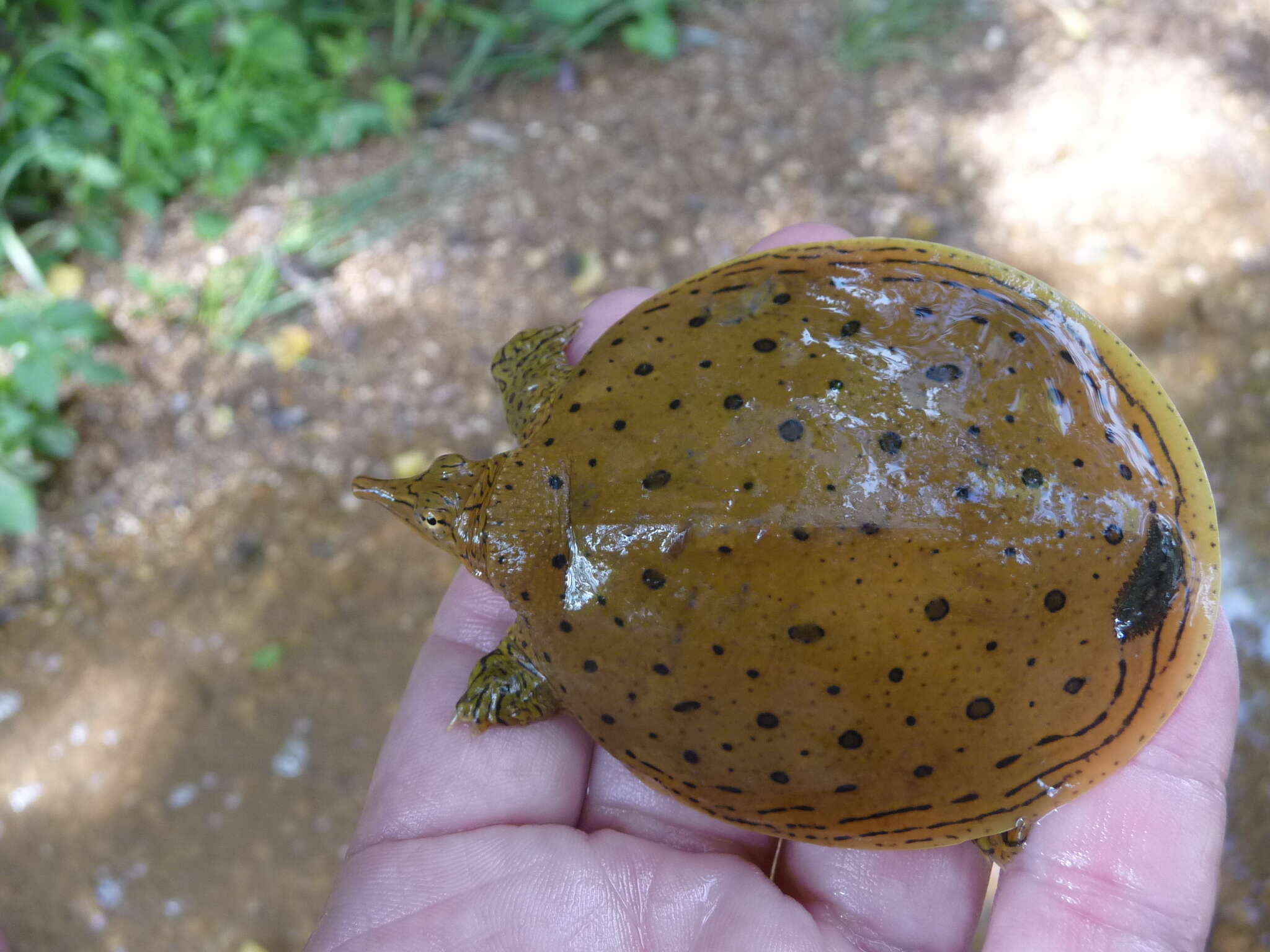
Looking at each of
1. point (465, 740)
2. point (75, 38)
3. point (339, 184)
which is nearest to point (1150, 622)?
point (465, 740)

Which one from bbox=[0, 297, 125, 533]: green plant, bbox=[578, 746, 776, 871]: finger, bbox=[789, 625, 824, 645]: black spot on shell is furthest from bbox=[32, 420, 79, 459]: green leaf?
bbox=[789, 625, 824, 645]: black spot on shell

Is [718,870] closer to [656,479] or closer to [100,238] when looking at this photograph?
[656,479]

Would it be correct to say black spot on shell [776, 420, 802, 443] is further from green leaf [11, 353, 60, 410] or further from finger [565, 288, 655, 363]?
green leaf [11, 353, 60, 410]

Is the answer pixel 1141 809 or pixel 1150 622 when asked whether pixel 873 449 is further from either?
pixel 1141 809

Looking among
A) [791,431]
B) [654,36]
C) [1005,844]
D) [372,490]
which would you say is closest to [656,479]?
[791,431]

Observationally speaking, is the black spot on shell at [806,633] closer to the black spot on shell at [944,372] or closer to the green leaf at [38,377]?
the black spot on shell at [944,372]
